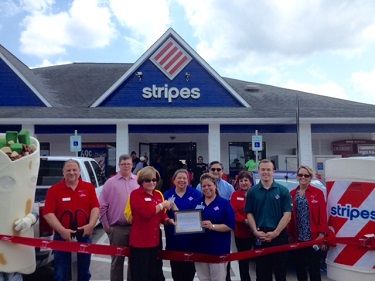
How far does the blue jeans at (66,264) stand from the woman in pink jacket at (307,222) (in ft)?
8.47

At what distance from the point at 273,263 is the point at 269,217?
0.56 meters

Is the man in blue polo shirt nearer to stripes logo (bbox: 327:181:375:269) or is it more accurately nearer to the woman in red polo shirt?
stripes logo (bbox: 327:181:375:269)

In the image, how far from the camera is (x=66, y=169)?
3.99 metres

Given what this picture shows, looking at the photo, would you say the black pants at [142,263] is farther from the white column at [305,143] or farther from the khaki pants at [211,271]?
the white column at [305,143]

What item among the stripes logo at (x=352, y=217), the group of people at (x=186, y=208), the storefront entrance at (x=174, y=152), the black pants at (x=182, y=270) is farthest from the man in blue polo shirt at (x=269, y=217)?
the storefront entrance at (x=174, y=152)

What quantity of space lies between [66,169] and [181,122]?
31.1 feet

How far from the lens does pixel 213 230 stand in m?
3.78

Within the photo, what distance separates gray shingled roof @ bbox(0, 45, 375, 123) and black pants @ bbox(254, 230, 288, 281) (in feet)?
30.9

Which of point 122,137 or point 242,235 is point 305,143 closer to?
point 122,137

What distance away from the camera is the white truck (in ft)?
14.0

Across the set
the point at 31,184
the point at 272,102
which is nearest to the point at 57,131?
the point at 272,102

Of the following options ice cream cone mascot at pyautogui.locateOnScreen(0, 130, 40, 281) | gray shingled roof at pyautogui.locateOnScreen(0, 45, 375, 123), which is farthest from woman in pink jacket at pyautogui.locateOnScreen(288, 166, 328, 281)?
gray shingled roof at pyautogui.locateOnScreen(0, 45, 375, 123)

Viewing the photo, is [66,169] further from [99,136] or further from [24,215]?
→ [99,136]

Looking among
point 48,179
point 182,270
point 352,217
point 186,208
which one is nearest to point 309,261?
point 352,217
